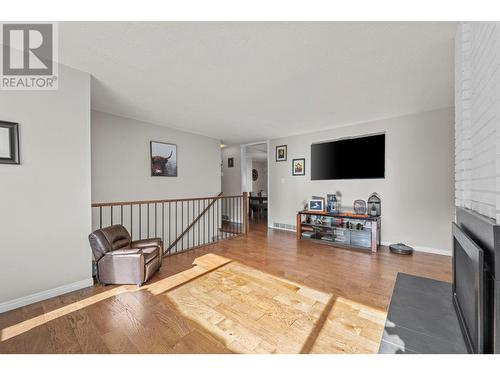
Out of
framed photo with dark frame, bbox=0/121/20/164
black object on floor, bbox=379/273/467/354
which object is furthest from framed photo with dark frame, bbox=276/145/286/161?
framed photo with dark frame, bbox=0/121/20/164

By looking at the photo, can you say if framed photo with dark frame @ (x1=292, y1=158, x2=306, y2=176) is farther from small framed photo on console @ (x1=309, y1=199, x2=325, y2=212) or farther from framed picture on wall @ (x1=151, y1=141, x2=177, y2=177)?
framed picture on wall @ (x1=151, y1=141, x2=177, y2=177)

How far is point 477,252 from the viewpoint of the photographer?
1049mm

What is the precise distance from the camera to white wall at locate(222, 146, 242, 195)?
260 inches

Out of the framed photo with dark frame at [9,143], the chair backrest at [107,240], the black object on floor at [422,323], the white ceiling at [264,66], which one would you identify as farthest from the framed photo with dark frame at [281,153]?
the framed photo with dark frame at [9,143]

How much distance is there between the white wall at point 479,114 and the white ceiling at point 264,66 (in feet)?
1.25

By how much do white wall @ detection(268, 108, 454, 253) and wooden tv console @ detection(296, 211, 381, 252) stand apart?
0.41 meters

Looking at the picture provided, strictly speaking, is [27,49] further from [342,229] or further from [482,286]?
[342,229]

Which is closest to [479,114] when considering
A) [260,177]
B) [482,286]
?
[482,286]

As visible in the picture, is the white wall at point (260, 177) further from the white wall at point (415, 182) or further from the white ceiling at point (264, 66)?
the white ceiling at point (264, 66)

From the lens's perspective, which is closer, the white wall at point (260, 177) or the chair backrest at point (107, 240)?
the chair backrest at point (107, 240)

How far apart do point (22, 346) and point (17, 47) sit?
8.18 feet

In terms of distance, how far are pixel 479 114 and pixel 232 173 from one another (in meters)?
5.94

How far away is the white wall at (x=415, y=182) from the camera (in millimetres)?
3229
